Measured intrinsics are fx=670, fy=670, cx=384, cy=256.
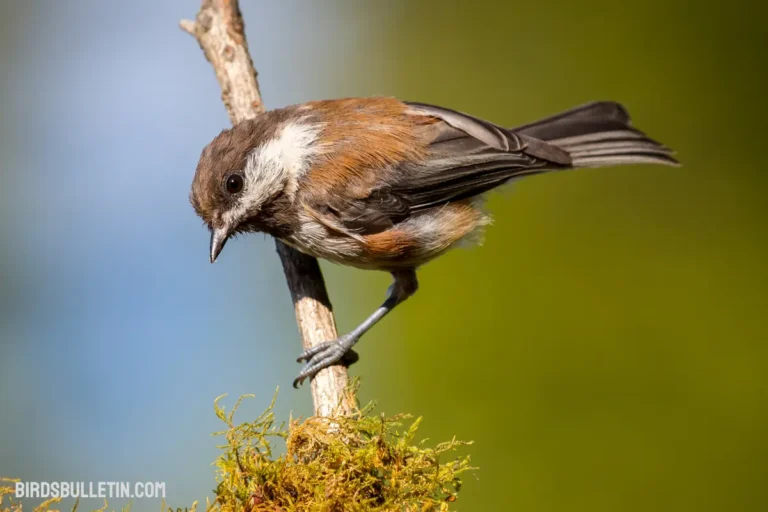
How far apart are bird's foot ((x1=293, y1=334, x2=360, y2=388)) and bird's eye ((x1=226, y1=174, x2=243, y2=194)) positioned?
0.65 meters

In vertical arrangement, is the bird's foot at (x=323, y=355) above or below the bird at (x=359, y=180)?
below

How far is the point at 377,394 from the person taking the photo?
342cm

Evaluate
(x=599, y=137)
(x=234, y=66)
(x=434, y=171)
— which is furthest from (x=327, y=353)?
(x=599, y=137)

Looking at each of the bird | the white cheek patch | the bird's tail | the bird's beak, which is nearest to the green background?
the bird's tail

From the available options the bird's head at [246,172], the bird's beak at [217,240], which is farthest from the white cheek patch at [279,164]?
the bird's beak at [217,240]

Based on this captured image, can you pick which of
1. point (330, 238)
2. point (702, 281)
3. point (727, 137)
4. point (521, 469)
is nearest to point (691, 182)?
point (727, 137)

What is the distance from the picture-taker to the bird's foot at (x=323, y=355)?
2.40 m

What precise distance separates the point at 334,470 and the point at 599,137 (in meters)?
2.10

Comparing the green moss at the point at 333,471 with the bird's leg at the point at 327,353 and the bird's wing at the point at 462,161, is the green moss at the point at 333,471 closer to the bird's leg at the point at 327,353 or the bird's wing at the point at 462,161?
the bird's leg at the point at 327,353

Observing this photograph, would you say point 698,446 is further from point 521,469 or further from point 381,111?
point 381,111

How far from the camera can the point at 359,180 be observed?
8.35 feet

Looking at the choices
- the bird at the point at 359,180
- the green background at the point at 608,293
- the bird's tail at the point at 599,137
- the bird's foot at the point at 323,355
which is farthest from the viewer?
the green background at the point at 608,293

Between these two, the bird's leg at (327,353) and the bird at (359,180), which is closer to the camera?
the bird's leg at (327,353)

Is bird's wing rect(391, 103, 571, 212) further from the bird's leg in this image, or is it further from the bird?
the bird's leg
